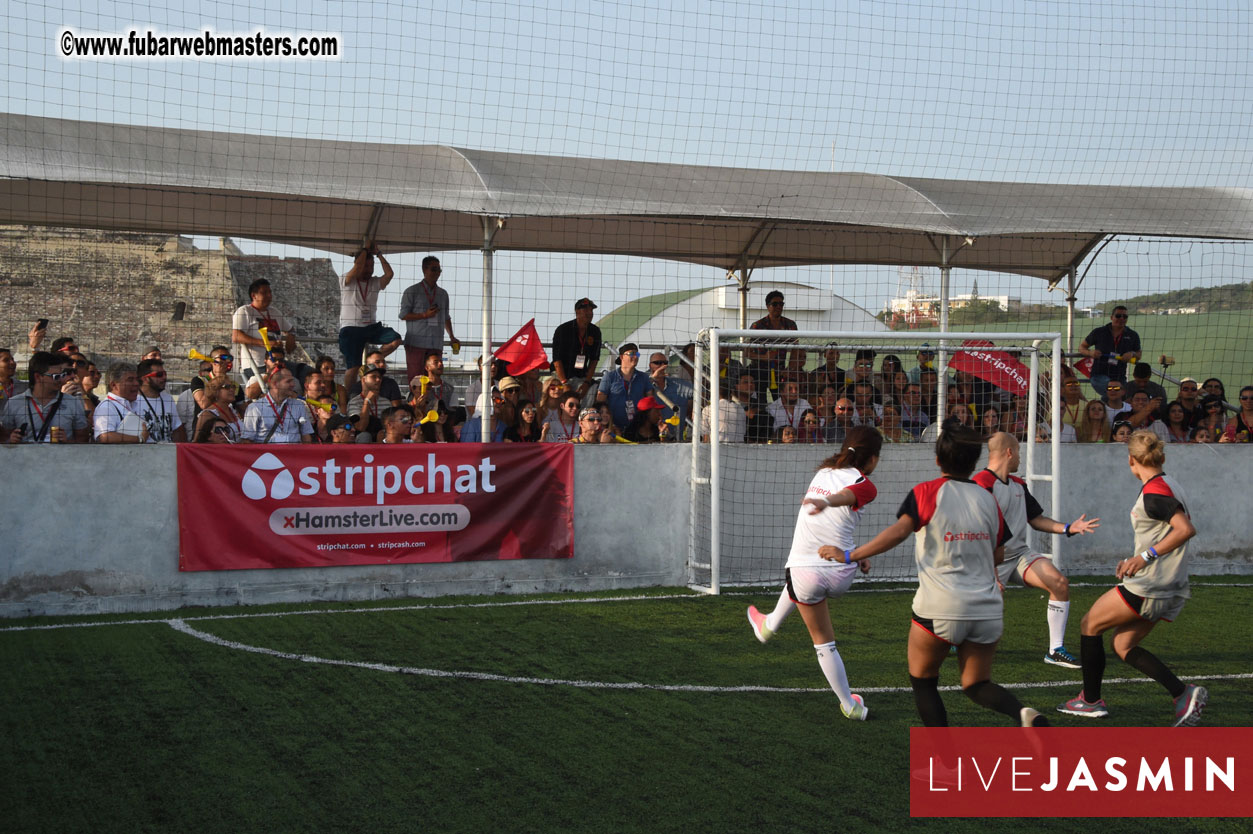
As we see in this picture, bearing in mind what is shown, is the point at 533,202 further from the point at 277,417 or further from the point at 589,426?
the point at 277,417

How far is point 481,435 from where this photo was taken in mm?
11750

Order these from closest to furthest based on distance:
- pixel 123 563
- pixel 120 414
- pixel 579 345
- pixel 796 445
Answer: pixel 123 563
pixel 120 414
pixel 796 445
pixel 579 345

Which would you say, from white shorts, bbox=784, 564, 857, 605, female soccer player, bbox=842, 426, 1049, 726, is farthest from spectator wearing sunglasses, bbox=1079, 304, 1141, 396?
female soccer player, bbox=842, 426, 1049, 726

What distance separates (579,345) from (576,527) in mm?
2699

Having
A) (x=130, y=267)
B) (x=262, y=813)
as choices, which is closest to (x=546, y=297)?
(x=262, y=813)

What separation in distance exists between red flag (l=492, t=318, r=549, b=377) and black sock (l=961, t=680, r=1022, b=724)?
7.80 m

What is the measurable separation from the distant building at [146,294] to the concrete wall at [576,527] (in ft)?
49.4

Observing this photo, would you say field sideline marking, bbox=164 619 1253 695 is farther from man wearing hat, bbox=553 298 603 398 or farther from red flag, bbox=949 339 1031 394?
man wearing hat, bbox=553 298 603 398

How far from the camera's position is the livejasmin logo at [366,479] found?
10.6 metres

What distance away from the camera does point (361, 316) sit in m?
13.1

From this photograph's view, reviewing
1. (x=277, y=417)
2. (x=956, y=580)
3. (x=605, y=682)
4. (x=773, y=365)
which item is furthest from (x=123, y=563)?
(x=956, y=580)

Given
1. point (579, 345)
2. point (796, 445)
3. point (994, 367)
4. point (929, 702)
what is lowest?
point (929, 702)

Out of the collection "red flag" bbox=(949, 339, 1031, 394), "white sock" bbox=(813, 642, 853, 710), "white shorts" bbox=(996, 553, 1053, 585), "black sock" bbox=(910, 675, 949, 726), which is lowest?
"white sock" bbox=(813, 642, 853, 710)

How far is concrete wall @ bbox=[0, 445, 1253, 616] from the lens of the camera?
1002cm
